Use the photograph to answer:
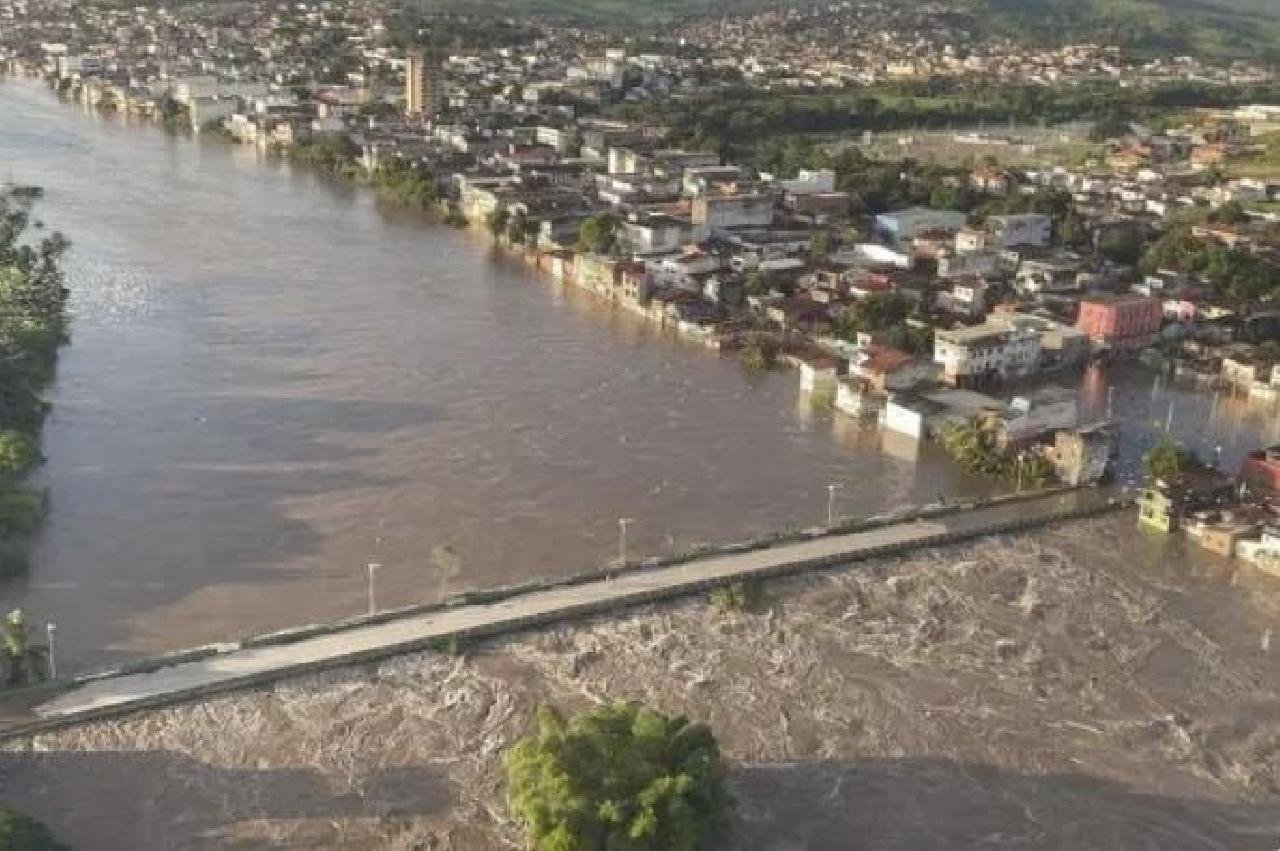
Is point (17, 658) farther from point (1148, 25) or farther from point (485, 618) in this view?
point (1148, 25)

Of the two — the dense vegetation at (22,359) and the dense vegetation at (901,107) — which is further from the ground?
the dense vegetation at (901,107)

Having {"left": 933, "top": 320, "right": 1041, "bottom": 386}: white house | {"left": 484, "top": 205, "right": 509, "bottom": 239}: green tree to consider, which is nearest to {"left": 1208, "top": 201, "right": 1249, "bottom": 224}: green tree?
{"left": 933, "top": 320, "right": 1041, "bottom": 386}: white house

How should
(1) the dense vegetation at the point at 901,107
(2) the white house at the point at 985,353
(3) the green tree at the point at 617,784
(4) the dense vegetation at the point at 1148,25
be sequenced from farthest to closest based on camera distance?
1. (4) the dense vegetation at the point at 1148,25
2. (1) the dense vegetation at the point at 901,107
3. (2) the white house at the point at 985,353
4. (3) the green tree at the point at 617,784

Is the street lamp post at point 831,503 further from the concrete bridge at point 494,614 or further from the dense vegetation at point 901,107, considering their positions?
the dense vegetation at point 901,107

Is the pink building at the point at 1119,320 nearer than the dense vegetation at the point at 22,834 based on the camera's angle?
No

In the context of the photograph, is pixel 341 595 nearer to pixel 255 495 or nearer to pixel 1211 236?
pixel 255 495

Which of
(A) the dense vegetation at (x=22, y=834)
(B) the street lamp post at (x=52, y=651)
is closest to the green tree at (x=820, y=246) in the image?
(B) the street lamp post at (x=52, y=651)

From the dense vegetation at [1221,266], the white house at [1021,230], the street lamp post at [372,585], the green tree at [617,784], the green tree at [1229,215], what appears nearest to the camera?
the green tree at [617,784]

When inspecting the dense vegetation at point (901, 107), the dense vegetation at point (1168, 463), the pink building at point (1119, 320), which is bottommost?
the dense vegetation at point (1168, 463)
